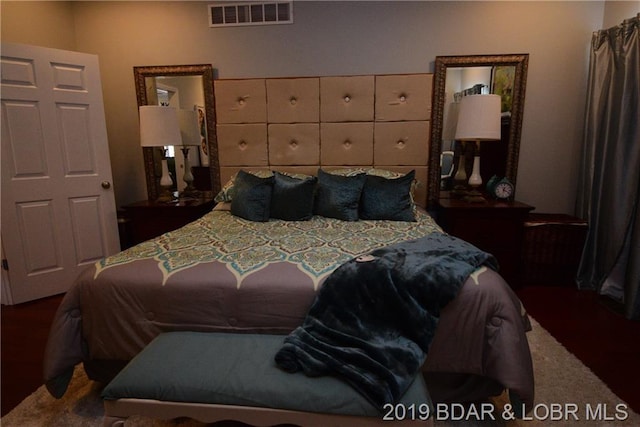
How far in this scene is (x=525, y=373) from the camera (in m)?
1.34

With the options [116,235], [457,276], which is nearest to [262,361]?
[457,276]

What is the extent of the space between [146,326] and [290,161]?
208 centimetres

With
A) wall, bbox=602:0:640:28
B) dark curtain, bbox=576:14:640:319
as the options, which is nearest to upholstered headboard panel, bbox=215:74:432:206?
dark curtain, bbox=576:14:640:319

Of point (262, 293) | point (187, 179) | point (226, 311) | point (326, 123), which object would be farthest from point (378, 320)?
point (187, 179)

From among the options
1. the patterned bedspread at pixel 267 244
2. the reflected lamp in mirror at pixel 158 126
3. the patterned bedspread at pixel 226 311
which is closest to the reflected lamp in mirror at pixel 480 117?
the patterned bedspread at pixel 267 244

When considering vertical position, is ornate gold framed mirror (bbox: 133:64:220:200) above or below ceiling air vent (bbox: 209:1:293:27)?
below

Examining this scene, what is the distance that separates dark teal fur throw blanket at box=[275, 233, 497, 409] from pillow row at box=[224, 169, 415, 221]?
101cm

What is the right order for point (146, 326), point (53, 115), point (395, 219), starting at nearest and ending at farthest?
point (146, 326), point (395, 219), point (53, 115)

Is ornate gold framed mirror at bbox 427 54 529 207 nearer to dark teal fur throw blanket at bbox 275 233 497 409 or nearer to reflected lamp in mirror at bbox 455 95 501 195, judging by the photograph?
reflected lamp in mirror at bbox 455 95 501 195

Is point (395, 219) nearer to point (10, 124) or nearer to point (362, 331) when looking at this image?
point (362, 331)

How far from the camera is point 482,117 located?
2764 millimetres

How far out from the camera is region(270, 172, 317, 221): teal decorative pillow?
260 cm

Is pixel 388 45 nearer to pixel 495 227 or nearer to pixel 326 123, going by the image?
pixel 326 123

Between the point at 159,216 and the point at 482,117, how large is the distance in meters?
2.81
